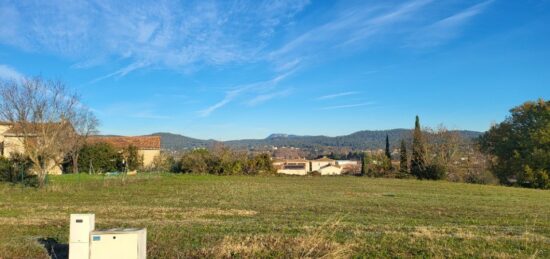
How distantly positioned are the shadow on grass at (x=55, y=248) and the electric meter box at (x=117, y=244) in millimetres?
1390

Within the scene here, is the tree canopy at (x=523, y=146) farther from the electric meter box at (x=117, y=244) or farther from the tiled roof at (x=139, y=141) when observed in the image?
the electric meter box at (x=117, y=244)

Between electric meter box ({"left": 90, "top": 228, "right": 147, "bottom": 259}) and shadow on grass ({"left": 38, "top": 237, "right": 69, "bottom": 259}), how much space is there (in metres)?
1.39

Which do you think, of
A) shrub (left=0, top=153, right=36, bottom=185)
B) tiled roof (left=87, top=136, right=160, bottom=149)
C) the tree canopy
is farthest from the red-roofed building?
the tree canopy

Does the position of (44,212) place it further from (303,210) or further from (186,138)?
(186,138)

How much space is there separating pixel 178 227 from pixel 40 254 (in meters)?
3.25

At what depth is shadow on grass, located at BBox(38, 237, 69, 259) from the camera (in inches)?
277

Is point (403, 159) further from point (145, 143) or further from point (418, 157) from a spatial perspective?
point (145, 143)

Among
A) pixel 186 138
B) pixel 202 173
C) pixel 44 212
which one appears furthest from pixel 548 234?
pixel 186 138

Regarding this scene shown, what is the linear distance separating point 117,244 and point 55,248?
242 centimetres

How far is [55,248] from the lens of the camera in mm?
7555

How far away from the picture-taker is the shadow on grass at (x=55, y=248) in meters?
7.02

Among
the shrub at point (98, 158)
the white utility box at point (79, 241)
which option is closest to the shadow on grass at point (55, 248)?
the white utility box at point (79, 241)

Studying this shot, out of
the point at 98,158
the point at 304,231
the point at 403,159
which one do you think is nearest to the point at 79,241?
the point at 304,231

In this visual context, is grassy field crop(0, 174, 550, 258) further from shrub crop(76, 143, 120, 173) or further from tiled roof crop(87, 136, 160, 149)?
tiled roof crop(87, 136, 160, 149)
